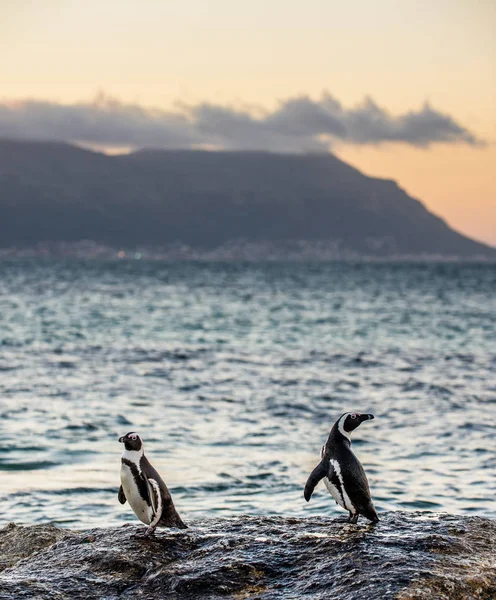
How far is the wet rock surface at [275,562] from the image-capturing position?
6.40m

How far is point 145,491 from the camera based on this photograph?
25.7 feet

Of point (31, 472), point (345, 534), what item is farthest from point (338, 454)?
point (31, 472)

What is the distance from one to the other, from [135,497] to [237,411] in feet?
42.6

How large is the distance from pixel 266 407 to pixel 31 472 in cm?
800

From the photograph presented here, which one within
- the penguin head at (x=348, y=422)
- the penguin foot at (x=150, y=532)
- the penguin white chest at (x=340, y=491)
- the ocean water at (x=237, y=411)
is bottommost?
the ocean water at (x=237, y=411)

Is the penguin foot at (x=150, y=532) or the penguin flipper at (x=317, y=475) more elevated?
the penguin flipper at (x=317, y=475)

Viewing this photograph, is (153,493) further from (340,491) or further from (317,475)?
(340,491)

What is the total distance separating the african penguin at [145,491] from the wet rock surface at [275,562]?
145 mm

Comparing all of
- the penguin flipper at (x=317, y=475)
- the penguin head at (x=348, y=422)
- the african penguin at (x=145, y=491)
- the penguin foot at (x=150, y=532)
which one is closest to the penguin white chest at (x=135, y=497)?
the african penguin at (x=145, y=491)

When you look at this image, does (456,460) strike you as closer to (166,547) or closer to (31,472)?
(31,472)

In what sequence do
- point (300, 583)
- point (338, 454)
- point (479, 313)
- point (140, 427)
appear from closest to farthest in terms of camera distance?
point (300, 583)
point (338, 454)
point (140, 427)
point (479, 313)

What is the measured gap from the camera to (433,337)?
43.1 metres

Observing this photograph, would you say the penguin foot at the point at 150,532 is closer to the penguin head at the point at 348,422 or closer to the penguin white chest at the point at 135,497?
the penguin white chest at the point at 135,497

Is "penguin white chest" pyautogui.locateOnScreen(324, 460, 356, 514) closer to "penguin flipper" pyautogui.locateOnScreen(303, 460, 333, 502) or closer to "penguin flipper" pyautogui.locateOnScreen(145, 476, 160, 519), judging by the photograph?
"penguin flipper" pyautogui.locateOnScreen(303, 460, 333, 502)
